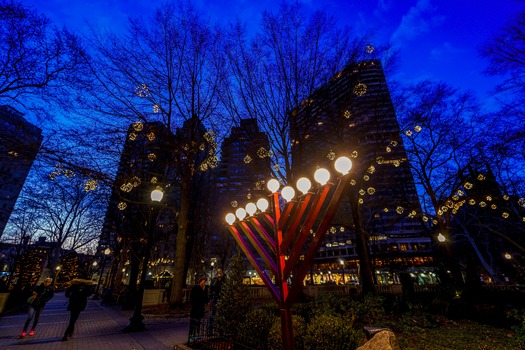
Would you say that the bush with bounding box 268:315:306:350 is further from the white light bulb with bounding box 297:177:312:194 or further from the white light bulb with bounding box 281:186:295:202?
the white light bulb with bounding box 297:177:312:194

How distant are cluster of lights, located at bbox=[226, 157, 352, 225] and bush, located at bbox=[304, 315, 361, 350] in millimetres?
2743

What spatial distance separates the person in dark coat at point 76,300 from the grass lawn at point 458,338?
1046 centimetres

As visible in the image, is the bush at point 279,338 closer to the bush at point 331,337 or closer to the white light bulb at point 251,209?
the bush at point 331,337

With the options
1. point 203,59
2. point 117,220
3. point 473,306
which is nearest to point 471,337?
point 473,306

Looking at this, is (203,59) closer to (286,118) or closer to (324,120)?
(286,118)

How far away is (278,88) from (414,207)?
17.0m

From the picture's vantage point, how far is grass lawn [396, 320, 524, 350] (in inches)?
251

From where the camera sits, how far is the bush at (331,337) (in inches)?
181

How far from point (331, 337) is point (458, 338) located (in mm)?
5550

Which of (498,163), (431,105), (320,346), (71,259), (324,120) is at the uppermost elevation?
(431,105)

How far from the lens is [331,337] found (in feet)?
15.2

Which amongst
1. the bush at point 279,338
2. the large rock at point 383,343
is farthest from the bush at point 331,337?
the bush at point 279,338

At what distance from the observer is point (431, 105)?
723 inches

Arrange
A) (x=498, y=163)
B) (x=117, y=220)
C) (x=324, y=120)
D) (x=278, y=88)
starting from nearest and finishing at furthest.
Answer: (x=278, y=88)
(x=324, y=120)
(x=498, y=163)
(x=117, y=220)
